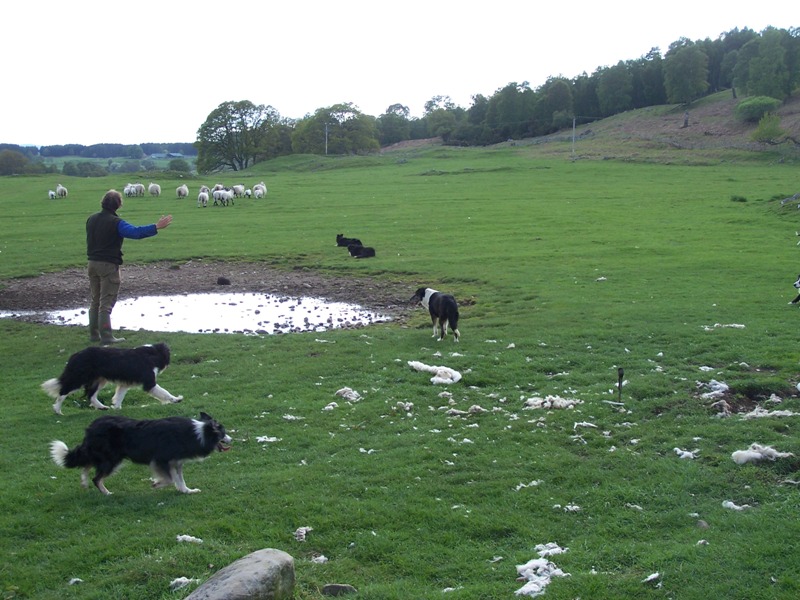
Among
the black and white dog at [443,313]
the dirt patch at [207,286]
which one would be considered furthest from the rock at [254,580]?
the dirt patch at [207,286]

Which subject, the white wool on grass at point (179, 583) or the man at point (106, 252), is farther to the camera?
the man at point (106, 252)

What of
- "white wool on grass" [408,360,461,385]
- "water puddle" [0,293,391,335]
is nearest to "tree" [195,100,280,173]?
"water puddle" [0,293,391,335]

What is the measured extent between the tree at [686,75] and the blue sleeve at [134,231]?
134 metres

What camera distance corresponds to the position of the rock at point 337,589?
22.9 ft

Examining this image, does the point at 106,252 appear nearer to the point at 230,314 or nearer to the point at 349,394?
the point at 230,314

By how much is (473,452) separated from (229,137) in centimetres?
12548

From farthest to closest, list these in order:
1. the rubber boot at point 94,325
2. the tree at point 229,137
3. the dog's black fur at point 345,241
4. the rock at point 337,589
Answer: the tree at point 229,137, the dog's black fur at point 345,241, the rubber boot at point 94,325, the rock at point 337,589

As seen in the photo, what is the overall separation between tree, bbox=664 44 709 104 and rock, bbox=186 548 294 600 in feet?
467

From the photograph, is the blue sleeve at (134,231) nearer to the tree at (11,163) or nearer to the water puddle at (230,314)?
the water puddle at (230,314)

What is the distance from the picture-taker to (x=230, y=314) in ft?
71.5

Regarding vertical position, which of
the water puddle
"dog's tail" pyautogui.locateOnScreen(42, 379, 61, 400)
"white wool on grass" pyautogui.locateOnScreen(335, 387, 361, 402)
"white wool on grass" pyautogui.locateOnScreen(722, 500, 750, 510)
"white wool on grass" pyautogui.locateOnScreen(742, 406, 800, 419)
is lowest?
"white wool on grass" pyautogui.locateOnScreen(722, 500, 750, 510)

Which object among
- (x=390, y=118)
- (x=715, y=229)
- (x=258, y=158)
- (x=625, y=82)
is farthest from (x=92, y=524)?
(x=390, y=118)

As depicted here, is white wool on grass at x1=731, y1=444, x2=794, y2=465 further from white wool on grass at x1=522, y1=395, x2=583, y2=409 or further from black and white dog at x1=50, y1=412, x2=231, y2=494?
black and white dog at x1=50, y1=412, x2=231, y2=494

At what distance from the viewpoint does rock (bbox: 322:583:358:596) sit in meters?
6.97
